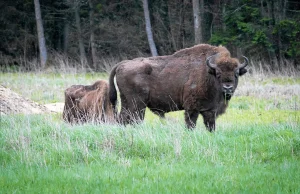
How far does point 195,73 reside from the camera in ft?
38.8

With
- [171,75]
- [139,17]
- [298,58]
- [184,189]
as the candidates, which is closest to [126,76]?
[171,75]

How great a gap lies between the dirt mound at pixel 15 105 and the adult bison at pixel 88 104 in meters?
1.67

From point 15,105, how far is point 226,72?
7874 millimetres

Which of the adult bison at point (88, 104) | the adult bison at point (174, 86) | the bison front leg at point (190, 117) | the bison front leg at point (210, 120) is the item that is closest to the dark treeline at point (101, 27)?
the adult bison at point (88, 104)

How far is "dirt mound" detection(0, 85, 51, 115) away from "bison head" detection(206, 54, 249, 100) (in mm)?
6961

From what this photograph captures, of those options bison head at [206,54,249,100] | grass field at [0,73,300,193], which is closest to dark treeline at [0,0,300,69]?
bison head at [206,54,249,100]

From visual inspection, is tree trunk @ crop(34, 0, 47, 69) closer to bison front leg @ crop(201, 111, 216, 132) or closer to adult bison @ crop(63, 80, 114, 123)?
adult bison @ crop(63, 80, 114, 123)

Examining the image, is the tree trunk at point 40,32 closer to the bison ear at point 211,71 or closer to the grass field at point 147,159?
the grass field at point 147,159

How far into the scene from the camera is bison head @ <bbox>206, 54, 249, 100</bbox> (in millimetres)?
10586

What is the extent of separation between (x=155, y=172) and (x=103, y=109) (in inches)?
232

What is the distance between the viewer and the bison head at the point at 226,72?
10.6 meters

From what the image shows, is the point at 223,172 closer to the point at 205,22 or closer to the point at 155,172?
the point at 155,172

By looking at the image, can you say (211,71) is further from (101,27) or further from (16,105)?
(101,27)

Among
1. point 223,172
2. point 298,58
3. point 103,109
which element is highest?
point 223,172
